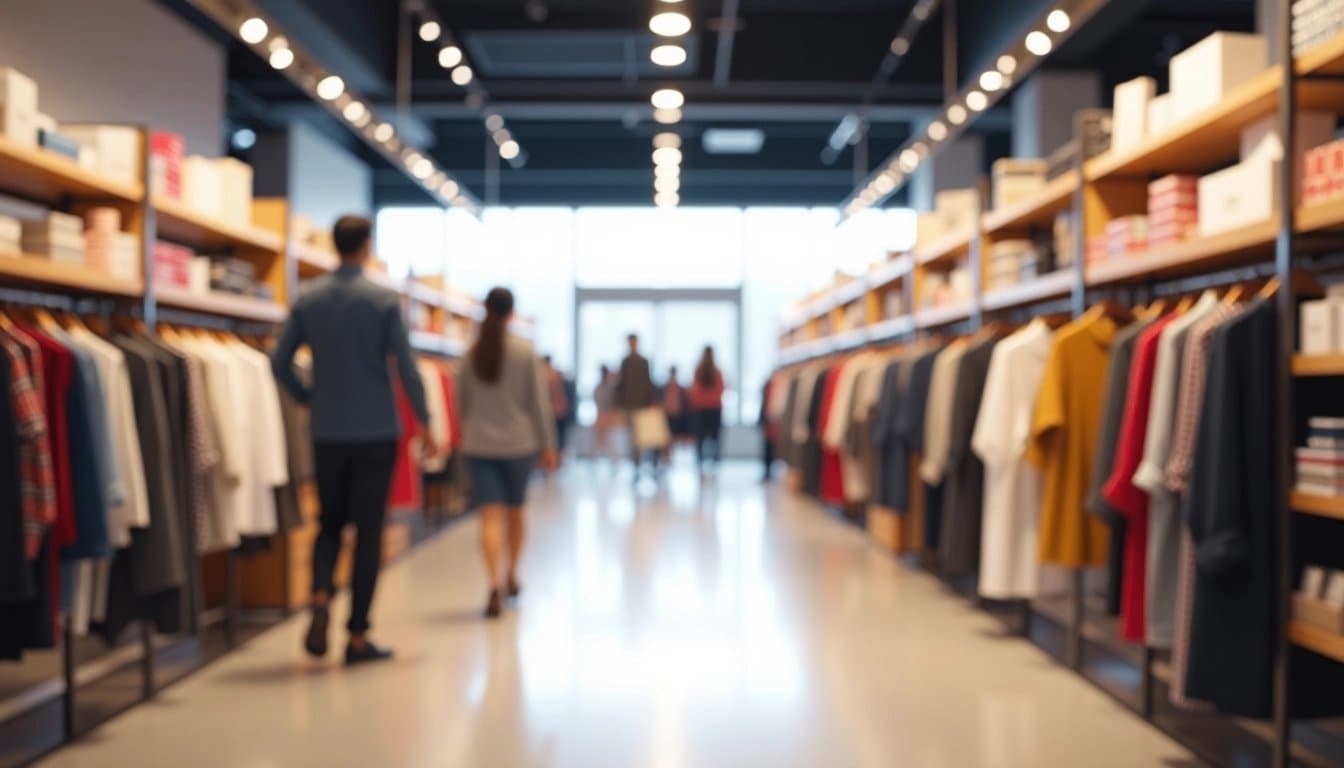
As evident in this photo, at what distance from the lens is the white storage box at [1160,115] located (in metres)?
4.46

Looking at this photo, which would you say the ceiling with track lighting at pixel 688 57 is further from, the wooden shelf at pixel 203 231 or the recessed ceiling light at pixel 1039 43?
the wooden shelf at pixel 203 231

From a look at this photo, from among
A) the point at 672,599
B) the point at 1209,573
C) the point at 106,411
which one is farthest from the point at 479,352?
the point at 1209,573

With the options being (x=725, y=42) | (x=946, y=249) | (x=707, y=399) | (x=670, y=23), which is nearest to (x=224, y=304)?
(x=670, y=23)

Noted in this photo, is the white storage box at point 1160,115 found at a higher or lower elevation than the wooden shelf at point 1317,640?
higher

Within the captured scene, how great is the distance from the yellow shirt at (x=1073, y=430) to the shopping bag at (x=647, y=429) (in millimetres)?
9480

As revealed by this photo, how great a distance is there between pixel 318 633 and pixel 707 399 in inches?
426

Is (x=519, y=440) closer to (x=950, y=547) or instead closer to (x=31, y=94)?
(x=950, y=547)

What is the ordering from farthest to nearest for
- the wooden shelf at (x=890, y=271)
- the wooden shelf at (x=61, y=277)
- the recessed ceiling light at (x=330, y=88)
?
the wooden shelf at (x=890, y=271)
the recessed ceiling light at (x=330, y=88)
the wooden shelf at (x=61, y=277)

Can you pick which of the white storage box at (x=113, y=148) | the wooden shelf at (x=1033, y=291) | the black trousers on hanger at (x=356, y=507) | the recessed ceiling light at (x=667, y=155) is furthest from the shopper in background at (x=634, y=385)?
the white storage box at (x=113, y=148)

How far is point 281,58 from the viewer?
617 centimetres

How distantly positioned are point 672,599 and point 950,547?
4.86 ft

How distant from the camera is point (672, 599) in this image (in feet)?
21.0

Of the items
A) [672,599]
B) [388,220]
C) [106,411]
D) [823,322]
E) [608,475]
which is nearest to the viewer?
[106,411]

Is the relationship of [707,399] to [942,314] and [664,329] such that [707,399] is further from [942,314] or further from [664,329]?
[942,314]
